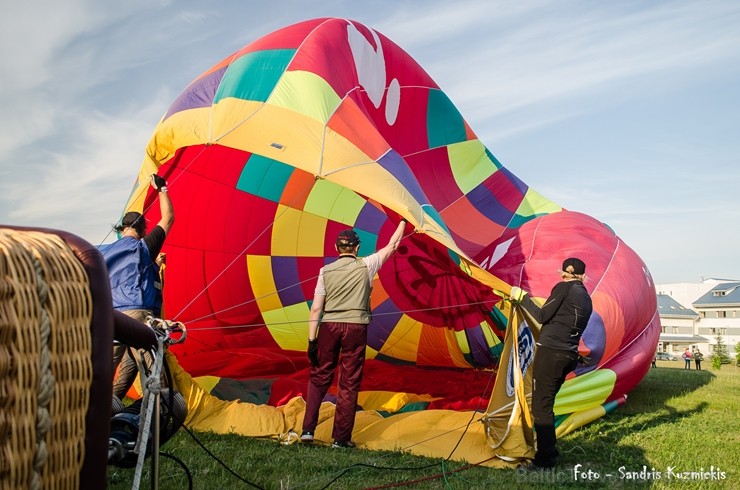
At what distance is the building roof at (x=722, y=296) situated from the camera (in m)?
42.3

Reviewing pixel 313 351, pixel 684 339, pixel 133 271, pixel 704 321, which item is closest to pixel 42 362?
pixel 133 271

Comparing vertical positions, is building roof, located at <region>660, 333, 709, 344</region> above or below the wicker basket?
below

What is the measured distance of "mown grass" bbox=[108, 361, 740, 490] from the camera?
3010 mm

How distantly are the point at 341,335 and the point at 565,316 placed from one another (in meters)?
1.28

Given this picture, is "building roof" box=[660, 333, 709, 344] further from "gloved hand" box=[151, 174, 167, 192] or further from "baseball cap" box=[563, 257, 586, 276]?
"gloved hand" box=[151, 174, 167, 192]

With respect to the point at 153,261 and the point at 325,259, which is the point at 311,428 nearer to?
the point at 153,261

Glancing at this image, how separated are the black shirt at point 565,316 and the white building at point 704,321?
4120 centimetres

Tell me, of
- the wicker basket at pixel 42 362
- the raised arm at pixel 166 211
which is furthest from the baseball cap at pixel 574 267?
the wicker basket at pixel 42 362

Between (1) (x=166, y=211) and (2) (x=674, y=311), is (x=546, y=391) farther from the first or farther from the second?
(2) (x=674, y=311)

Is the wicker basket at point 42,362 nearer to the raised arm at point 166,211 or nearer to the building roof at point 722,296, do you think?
the raised arm at point 166,211

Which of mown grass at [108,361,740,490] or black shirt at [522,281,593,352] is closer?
mown grass at [108,361,740,490]

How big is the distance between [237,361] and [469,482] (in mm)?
3122

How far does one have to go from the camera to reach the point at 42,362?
0.96m

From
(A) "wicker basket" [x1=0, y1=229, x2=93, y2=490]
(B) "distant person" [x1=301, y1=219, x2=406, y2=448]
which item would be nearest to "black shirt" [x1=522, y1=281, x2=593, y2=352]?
(B) "distant person" [x1=301, y1=219, x2=406, y2=448]
